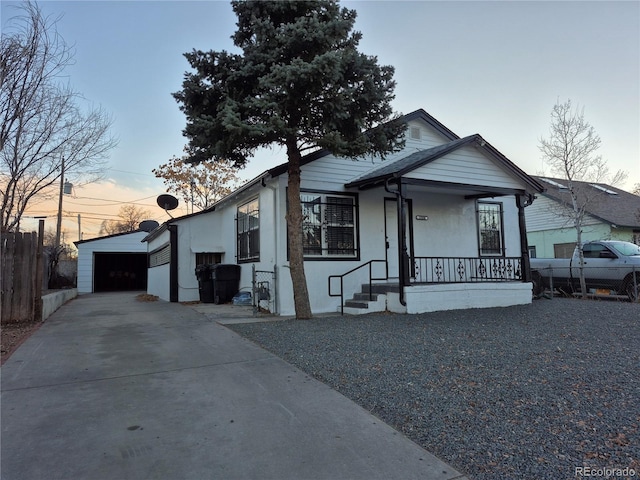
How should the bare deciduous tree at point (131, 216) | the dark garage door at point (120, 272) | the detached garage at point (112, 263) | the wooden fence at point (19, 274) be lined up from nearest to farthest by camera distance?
the wooden fence at point (19, 274)
the detached garage at point (112, 263)
the dark garage door at point (120, 272)
the bare deciduous tree at point (131, 216)

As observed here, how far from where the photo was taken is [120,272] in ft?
87.6

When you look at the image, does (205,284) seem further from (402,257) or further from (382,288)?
(402,257)

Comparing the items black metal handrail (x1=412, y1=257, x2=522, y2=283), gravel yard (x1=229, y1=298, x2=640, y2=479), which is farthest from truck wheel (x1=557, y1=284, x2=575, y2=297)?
gravel yard (x1=229, y1=298, x2=640, y2=479)

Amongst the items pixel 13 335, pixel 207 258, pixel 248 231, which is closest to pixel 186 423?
pixel 13 335

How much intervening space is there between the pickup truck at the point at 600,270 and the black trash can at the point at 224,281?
9.32 m

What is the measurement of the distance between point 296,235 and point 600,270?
897 centimetres

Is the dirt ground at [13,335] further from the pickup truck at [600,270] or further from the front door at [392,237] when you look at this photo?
the pickup truck at [600,270]

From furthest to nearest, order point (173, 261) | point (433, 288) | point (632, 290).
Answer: point (173, 261), point (632, 290), point (433, 288)

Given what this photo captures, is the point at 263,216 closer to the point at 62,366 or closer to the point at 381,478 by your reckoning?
the point at 62,366

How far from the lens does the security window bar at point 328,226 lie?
998 centimetres

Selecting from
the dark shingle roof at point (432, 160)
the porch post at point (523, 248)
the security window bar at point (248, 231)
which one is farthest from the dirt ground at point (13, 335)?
the porch post at point (523, 248)

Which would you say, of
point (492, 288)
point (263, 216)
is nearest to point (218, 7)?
point (263, 216)

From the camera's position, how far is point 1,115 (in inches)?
323

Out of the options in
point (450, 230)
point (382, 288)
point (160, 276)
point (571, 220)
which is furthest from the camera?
point (571, 220)
